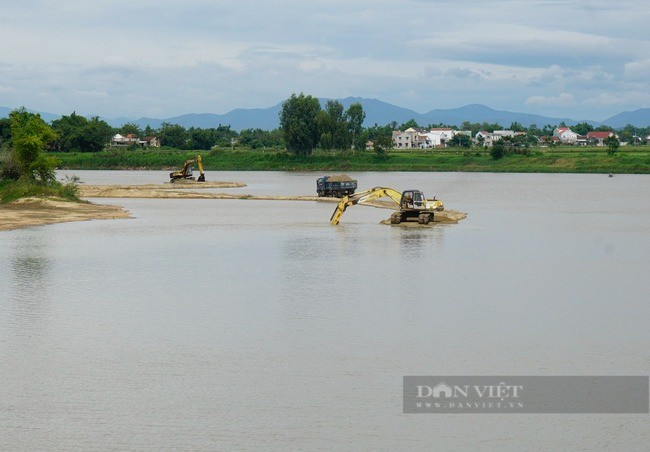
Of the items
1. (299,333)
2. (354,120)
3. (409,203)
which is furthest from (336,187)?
(354,120)

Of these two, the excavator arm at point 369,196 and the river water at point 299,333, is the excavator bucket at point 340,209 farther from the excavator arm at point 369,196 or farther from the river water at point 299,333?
the river water at point 299,333

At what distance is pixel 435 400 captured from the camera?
2059 centimetres

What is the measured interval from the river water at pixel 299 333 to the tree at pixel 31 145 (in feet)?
59.3

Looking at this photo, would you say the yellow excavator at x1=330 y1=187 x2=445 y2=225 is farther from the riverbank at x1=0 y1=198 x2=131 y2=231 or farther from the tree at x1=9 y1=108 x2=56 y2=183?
the tree at x1=9 y1=108 x2=56 y2=183

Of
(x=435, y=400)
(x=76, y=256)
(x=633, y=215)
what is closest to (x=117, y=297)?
(x=76, y=256)

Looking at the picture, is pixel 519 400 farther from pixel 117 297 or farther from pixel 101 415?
pixel 117 297

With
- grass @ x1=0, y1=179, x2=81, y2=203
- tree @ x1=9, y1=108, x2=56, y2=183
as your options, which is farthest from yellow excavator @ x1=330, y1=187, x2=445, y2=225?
tree @ x1=9, y1=108, x2=56, y2=183

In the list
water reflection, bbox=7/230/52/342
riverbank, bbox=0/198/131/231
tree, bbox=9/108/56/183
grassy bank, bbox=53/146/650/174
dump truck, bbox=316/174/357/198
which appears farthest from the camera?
grassy bank, bbox=53/146/650/174

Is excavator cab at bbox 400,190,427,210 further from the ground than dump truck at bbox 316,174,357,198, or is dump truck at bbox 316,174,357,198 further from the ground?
excavator cab at bbox 400,190,427,210

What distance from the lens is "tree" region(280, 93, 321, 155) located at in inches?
7224

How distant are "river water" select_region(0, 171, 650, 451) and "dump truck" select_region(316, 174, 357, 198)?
125 ft

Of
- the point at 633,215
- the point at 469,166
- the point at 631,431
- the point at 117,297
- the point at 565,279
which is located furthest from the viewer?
the point at 469,166

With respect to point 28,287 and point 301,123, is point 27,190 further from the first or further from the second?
point 301,123

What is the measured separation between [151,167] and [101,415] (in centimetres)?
17832
